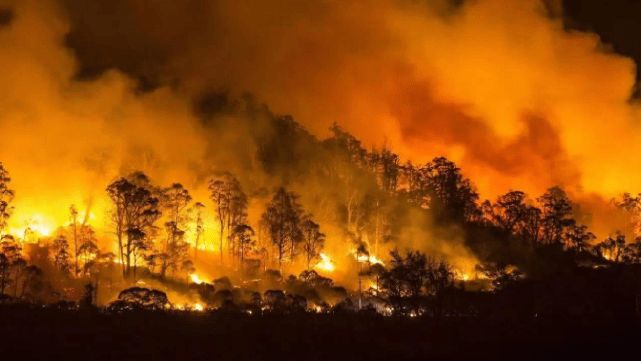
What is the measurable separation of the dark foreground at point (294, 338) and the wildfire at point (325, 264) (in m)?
24.6

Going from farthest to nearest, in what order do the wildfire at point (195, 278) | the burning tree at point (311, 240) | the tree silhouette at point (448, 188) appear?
1. the tree silhouette at point (448, 188)
2. the burning tree at point (311, 240)
3. the wildfire at point (195, 278)

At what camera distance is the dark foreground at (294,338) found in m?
28.2

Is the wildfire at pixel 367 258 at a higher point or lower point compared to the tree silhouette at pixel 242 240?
lower

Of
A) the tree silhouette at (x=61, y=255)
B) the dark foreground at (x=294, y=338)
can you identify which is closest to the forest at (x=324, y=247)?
the tree silhouette at (x=61, y=255)

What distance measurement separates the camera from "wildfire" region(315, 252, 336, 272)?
6569 centimetres

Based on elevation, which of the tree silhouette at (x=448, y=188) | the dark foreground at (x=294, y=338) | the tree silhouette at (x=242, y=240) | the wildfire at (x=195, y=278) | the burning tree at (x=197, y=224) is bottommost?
the dark foreground at (x=294, y=338)

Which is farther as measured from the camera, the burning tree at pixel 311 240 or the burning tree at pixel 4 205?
the burning tree at pixel 311 240

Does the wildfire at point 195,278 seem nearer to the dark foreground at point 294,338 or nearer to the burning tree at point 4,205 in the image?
the burning tree at point 4,205

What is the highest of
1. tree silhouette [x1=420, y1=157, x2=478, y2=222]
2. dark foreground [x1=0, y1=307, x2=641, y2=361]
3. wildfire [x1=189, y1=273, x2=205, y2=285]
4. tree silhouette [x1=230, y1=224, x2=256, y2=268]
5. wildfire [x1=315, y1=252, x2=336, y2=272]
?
tree silhouette [x1=420, y1=157, x2=478, y2=222]

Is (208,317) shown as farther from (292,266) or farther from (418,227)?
(418,227)

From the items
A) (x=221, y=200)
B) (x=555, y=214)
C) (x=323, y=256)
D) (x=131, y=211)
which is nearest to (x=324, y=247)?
(x=323, y=256)

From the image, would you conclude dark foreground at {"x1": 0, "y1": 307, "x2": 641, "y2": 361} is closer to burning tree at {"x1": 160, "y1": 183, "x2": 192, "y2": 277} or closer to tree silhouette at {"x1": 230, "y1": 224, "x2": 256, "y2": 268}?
burning tree at {"x1": 160, "y1": 183, "x2": 192, "y2": 277}

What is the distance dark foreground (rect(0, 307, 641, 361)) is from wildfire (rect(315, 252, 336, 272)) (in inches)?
967

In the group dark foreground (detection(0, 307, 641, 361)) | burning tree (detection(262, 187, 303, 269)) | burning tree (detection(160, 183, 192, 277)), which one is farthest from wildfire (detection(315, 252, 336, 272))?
dark foreground (detection(0, 307, 641, 361))
